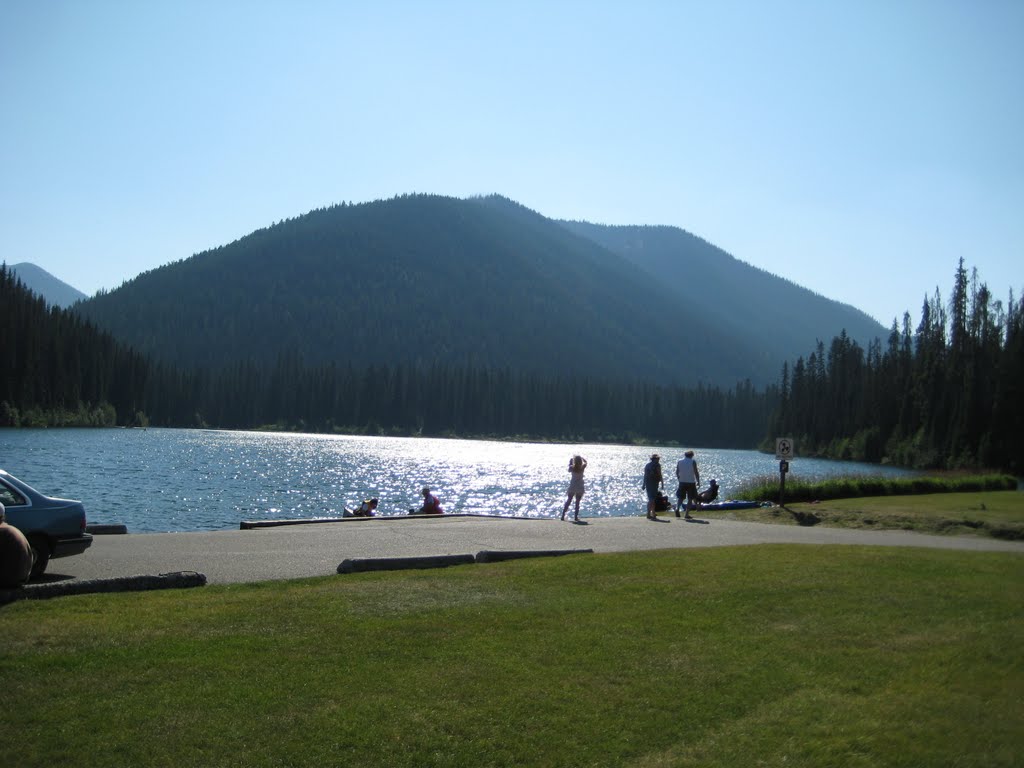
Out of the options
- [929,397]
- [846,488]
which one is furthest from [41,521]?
[929,397]

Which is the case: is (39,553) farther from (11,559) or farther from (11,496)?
(11,559)

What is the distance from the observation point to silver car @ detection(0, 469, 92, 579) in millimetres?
14633

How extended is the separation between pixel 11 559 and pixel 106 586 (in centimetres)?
133

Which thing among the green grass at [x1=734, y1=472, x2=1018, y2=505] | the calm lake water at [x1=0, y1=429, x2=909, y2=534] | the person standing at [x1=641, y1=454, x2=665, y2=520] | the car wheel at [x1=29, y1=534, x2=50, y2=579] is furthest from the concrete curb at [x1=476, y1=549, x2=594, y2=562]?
the green grass at [x1=734, y1=472, x2=1018, y2=505]

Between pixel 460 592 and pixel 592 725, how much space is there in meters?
5.17

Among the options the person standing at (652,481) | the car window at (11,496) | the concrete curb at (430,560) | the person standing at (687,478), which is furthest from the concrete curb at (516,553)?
the person standing at (687,478)

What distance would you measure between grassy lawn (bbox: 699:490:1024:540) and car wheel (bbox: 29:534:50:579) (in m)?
22.2

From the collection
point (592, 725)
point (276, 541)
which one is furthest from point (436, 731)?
point (276, 541)

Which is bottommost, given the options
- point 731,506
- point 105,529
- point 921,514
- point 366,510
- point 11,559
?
point 366,510

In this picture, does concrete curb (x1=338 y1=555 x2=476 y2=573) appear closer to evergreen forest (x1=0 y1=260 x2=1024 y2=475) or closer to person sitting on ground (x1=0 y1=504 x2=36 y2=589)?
person sitting on ground (x1=0 y1=504 x2=36 y2=589)

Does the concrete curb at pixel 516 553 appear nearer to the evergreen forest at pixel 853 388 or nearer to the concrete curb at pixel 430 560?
the concrete curb at pixel 430 560

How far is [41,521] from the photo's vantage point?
48.5 ft

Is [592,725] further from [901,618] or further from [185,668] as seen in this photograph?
[901,618]

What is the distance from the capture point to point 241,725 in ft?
26.8
